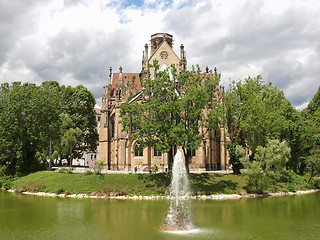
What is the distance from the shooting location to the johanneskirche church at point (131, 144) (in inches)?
1896

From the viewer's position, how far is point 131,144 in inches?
1918

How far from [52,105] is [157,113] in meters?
19.4

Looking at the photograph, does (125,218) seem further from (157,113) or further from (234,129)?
(234,129)

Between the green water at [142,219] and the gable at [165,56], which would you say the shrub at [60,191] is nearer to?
the green water at [142,219]

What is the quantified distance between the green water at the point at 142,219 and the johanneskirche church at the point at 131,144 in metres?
18.0

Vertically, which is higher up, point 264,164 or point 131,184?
point 264,164

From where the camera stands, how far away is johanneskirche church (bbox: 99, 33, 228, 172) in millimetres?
48156

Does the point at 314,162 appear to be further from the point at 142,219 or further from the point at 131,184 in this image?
the point at 142,219

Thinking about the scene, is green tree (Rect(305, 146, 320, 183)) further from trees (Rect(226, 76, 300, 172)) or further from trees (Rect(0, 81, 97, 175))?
trees (Rect(0, 81, 97, 175))

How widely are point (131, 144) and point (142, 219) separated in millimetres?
27849

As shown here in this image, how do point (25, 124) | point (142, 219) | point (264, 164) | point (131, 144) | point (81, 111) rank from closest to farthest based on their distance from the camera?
point (142, 219), point (264, 164), point (25, 124), point (131, 144), point (81, 111)

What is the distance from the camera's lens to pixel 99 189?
34.9 metres

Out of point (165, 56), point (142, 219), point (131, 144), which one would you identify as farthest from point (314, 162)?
point (165, 56)

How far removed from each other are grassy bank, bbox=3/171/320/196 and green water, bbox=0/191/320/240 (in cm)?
466
